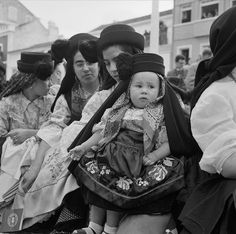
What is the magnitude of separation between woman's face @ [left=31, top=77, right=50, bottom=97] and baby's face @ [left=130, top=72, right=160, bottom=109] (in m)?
1.49

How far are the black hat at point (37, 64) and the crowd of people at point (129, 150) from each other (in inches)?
11.5

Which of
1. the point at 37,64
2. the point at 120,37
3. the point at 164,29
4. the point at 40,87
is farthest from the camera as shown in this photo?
the point at 164,29

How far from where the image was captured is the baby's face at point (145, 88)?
2365mm

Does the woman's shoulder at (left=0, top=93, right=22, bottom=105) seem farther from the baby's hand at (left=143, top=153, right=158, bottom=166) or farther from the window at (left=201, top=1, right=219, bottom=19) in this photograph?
the window at (left=201, top=1, right=219, bottom=19)

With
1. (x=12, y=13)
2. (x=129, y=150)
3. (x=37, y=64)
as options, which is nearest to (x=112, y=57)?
(x=129, y=150)

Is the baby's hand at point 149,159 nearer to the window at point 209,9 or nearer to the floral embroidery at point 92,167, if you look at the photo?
the floral embroidery at point 92,167

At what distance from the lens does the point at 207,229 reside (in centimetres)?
186

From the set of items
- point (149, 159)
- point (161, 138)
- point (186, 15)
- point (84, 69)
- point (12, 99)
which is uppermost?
point (186, 15)

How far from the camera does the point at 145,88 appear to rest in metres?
2.37

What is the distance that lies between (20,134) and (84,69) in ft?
2.40

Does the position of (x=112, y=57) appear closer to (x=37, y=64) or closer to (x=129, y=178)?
(x=129, y=178)

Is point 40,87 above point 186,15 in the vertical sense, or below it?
below

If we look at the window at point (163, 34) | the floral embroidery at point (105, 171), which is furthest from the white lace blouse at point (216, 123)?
the window at point (163, 34)

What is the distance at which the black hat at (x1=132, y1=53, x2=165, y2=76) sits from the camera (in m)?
2.38
